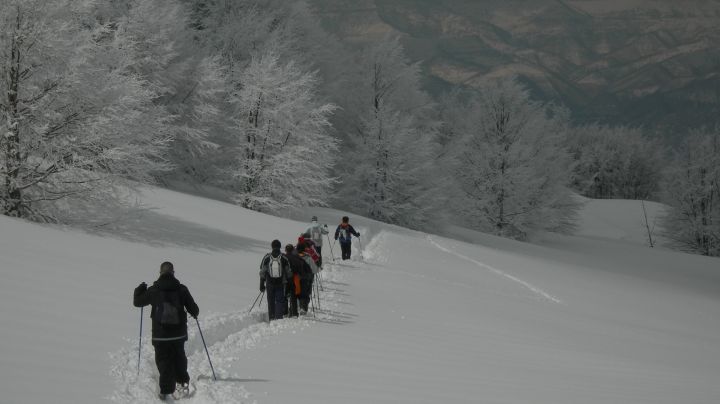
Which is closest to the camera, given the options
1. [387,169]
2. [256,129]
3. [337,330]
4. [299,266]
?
[337,330]

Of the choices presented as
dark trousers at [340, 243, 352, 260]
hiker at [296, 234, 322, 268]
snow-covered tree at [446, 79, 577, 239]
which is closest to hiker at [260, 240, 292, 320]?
hiker at [296, 234, 322, 268]

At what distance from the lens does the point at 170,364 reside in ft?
20.8

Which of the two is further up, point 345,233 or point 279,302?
point 345,233

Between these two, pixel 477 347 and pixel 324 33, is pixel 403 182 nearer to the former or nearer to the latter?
pixel 324 33

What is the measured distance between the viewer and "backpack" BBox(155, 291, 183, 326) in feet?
21.0

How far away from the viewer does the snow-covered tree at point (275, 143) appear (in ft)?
81.7

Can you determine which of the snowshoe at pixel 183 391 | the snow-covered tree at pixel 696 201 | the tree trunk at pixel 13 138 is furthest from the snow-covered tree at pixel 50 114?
the snow-covered tree at pixel 696 201

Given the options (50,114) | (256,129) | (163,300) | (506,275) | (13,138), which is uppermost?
(256,129)

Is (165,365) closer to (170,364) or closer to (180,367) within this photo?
(170,364)

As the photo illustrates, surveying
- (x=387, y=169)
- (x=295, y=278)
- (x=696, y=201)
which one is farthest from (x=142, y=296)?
(x=696, y=201)

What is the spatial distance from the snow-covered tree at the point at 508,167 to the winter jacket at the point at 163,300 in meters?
29.0

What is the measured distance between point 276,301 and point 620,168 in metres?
80.7

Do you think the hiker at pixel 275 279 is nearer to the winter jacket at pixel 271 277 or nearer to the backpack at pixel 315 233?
the winter jacket at pixel 271 277

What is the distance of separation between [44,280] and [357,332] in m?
4.84
